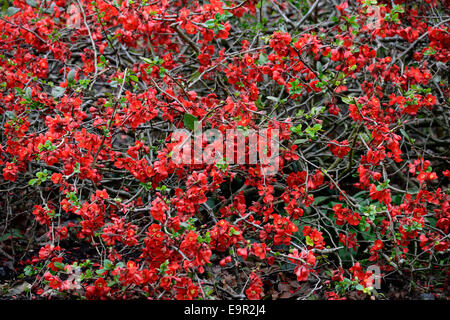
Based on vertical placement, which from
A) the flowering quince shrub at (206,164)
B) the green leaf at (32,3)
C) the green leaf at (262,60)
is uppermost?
the green leaf at (32,3)

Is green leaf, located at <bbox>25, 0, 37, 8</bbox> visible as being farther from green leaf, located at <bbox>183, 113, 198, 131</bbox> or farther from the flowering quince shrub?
Result: green leaf, located at <bbox>183, 113, 198, 131</bbox>

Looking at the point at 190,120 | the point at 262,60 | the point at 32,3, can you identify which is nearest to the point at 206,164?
the point at 190,120

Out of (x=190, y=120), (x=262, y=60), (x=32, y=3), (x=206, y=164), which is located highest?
(x=32, y=3)

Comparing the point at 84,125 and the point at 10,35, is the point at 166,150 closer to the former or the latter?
the point at 84,125

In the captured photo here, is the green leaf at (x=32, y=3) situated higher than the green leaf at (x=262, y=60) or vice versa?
the green leaf at (x=32, y=3)

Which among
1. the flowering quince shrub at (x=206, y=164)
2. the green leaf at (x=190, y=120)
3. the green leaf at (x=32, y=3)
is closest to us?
the flowering quince shrub at (x=206, y=164)

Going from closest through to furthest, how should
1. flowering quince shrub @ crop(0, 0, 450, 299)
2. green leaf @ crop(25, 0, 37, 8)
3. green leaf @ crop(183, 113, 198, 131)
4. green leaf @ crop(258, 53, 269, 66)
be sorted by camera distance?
flowering quince shrub @ crop(0, 0, 450, 299) → green leaf @ crop(183, 113, 198, 131) → green leaf @ crop(258, 53, 269, 66) → green leaf @ crop(25, 0, 37, 8)

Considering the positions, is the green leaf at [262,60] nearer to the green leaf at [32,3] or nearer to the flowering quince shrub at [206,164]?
the flowering quince shrub at [206,164]

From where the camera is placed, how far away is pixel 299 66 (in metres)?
2.31

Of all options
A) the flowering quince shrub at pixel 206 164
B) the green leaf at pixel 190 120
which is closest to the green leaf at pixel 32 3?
the flowering quince shrub at pixel 206 164

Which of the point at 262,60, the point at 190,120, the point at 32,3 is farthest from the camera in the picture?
the point at 32,3

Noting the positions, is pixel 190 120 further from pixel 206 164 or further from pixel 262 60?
pixel 262 60

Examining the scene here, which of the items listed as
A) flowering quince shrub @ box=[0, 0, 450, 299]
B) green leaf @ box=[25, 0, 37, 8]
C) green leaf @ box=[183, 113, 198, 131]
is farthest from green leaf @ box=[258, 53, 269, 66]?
green leaf @ box=[25, 0, 37, 8]

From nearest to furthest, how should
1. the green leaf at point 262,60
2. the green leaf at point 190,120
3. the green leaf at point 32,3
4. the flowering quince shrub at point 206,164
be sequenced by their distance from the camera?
the flowering quince shrub at point 206,164 < the green leaf at point 190,120 < the green leaf at point 262,60 < the green leaf at point 32,3
